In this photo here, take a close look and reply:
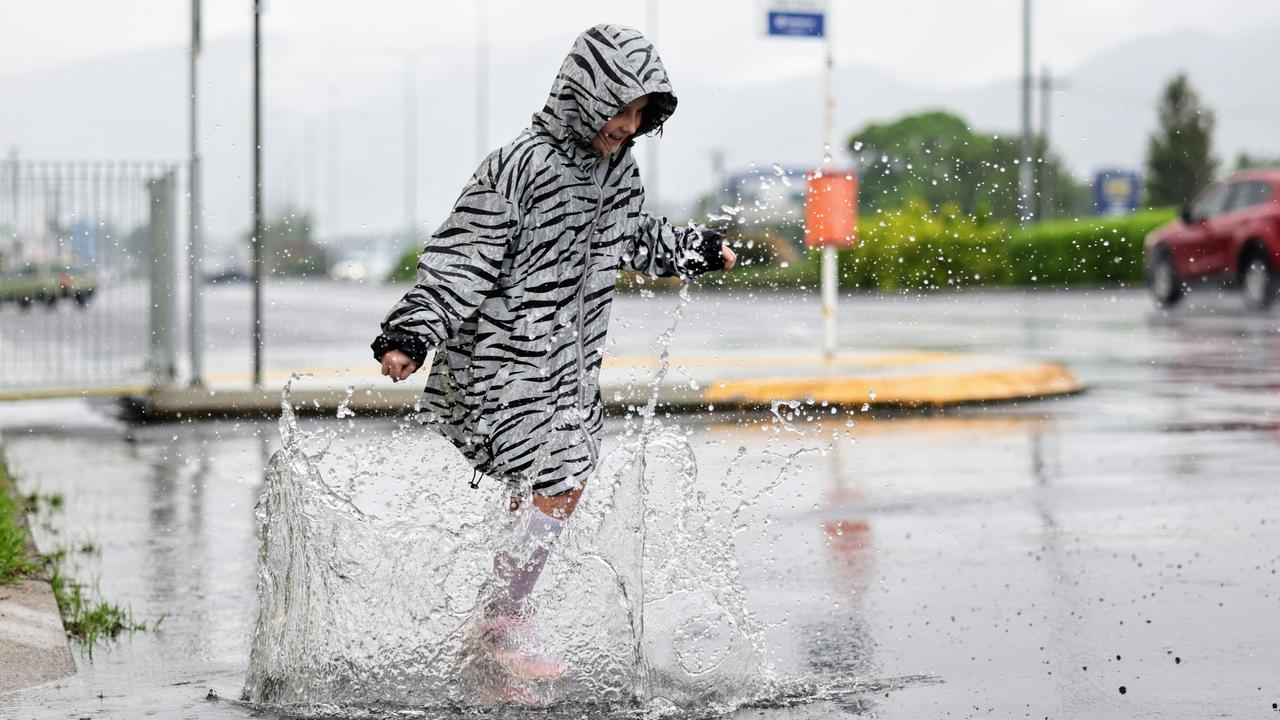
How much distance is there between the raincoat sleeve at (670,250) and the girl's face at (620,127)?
0.30 meters

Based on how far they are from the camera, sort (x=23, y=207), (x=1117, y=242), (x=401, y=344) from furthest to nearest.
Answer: (x=1117, y=242) < (x=23, y=207) < (x=401, y=344)

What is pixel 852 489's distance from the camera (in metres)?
8.73

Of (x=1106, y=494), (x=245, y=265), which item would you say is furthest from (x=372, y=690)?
(x=245, y=265)

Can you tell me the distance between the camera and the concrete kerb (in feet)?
16.2

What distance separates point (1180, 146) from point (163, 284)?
6613 cm

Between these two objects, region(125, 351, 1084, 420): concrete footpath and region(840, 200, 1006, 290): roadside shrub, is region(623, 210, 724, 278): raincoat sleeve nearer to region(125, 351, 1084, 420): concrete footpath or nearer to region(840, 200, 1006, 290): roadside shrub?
region(125, 351, 1084, 420): concrete footpath

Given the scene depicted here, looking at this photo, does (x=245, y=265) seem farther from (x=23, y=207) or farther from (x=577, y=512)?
(x=577, y=512)

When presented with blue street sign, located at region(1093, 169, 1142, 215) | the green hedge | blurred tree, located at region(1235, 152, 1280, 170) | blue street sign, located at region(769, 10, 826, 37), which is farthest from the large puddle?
blurred tree, located at region(1235, 152, 1280, 170)

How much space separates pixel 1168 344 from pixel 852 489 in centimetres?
1082

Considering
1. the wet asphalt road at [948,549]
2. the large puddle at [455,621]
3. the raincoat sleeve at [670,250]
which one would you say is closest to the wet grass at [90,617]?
the wet asphalt road at [948,549]

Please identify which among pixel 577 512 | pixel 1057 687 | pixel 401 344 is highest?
pixel 401 344

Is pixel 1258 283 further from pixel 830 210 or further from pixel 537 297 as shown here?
pixel 537 297

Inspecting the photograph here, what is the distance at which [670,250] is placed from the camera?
4988 mm

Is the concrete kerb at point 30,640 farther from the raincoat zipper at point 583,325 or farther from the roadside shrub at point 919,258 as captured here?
the roadside shrub at point 919,258
